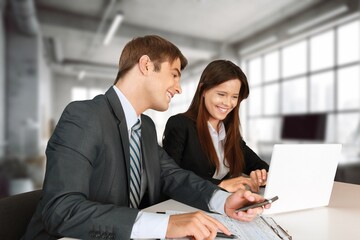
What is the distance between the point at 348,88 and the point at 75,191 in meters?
5.41

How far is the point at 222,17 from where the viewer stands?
6.11 meters

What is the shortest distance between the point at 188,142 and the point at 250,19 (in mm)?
5326

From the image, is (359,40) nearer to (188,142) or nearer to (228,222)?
(188,142)

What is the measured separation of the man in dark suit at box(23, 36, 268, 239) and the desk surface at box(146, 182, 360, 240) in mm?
95

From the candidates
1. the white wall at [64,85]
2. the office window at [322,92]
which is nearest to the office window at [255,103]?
the office window at [322,92]

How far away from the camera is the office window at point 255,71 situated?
7.54 meters

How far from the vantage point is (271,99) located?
712cm

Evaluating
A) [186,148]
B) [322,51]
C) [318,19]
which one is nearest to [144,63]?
[186,148]

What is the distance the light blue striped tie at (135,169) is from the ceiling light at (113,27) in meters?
4.74

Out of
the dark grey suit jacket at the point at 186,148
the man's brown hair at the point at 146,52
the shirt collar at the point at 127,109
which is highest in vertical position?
the man's brown hair at the point at 146,52

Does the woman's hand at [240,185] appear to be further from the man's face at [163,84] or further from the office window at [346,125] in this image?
the office window at [346,125]

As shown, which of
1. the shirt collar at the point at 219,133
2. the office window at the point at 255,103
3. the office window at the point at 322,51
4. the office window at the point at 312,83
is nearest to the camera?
the shirt collar at the point at 219,133

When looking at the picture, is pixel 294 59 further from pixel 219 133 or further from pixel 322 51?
pixel 219 133

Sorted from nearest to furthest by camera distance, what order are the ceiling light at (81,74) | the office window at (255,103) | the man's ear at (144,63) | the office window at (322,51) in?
the man's ear at (144,63) < the office window at (322,51) < the office window at (255,103) < the ceiling light at (81,74)
